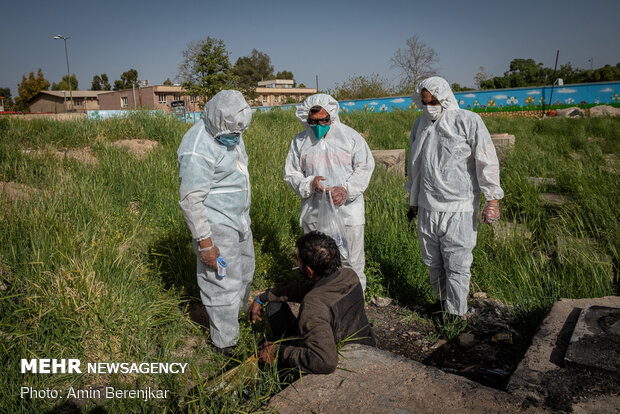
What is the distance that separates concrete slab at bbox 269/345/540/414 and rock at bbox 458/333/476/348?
1031mm

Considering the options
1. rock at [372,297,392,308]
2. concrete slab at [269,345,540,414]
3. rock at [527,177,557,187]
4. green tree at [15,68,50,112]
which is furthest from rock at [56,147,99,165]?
green tree at [15,68,50,112]

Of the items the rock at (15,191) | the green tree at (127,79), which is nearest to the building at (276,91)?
the green tree at (127,79)

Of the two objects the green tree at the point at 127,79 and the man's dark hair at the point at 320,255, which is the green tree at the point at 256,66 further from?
the man's dark hair at the point at 320,255

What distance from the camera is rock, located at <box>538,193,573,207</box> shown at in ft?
18.5

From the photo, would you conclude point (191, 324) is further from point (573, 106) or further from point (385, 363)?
point (573, 106)

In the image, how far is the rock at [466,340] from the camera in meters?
3.29

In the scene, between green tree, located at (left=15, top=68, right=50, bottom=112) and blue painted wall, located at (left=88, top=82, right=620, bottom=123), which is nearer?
blue painted wall, located at (left=88, top=82, right=620, bottom=123)

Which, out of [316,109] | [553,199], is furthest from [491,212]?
[553,199]

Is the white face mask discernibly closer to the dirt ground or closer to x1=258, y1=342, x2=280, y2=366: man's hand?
the dirt ground

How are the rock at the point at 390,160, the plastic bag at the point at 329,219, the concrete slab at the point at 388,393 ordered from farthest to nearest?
the rock at the point at 390,160, the plastic bag at the point at 329,219, the concrete slab at the point at 388,393

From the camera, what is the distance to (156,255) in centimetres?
403

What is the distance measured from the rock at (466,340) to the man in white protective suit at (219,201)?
5.69 ft

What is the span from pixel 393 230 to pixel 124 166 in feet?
12.3

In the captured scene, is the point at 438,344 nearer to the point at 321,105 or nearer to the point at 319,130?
the point at 319,130
